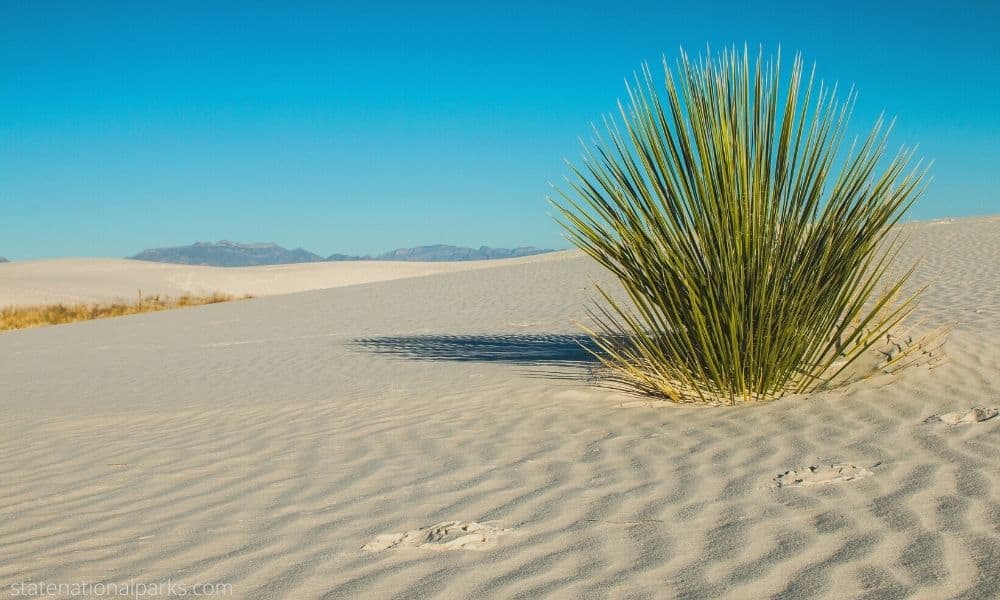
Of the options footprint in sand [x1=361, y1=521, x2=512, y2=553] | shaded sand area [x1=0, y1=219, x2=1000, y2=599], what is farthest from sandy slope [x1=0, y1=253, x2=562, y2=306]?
footprint in sand [x1=361, y1=521, x2=512, y2=553]

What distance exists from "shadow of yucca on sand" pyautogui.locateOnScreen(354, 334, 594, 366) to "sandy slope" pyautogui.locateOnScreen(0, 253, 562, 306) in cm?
1987

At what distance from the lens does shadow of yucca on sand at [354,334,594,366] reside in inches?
344

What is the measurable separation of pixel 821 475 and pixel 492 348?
6507mm

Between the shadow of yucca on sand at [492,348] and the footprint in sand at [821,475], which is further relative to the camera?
the shadow of yucca on sand at [492,348]

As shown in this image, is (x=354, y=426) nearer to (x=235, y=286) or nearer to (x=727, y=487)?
(x=727, y=487)

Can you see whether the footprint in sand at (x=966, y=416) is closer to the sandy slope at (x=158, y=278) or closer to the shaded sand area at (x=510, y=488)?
the shaded sand area at (x=510, y=488)

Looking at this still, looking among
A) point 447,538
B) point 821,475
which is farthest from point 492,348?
point 447,538

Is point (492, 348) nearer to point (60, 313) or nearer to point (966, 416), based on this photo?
point (966, 416)

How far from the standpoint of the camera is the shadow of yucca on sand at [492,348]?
8727 millimetres

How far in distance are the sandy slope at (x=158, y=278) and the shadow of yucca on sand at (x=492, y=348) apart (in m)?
19.9

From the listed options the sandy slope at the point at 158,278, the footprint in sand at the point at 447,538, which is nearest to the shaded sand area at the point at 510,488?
the footprint in sand at the point at 447,538

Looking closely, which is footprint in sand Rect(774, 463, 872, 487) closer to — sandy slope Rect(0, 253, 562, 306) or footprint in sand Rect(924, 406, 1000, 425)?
footprint in sand Rect(924, 406, 1000, 425)

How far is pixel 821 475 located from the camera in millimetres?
3781

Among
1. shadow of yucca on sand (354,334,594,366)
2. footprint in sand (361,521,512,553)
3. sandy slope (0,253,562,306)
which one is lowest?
footprint in sand (361,521,512,553)
